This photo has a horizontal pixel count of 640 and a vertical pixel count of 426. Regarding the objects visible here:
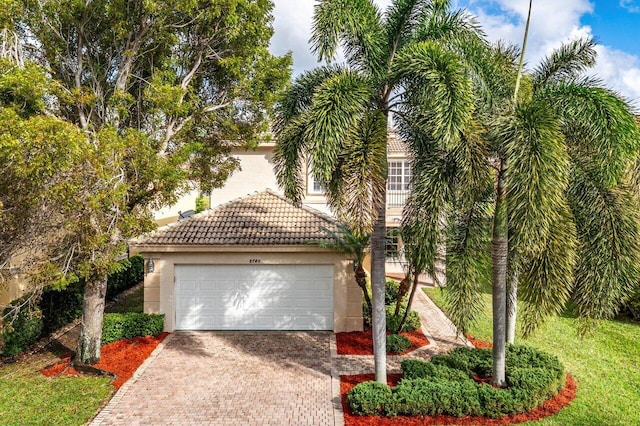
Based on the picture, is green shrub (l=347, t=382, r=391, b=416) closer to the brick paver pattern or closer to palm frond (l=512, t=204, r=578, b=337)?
the brick paver pattern

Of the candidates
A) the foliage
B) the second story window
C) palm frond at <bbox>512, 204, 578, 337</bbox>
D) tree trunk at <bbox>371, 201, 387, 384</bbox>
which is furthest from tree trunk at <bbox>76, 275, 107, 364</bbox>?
the second story window

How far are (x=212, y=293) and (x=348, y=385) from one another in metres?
6.04

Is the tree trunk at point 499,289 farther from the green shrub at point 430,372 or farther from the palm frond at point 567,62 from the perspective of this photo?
the palm frond at point 567,62

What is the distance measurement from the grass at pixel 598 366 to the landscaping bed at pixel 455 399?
15.7 inches

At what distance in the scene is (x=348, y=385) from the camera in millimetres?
10094

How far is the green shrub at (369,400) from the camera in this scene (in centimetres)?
860

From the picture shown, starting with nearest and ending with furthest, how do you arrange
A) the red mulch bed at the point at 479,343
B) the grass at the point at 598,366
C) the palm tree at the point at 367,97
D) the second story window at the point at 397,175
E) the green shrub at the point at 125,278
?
1. the palm tree at the point at 367,97
2. the grass at the point at 598,366
3. the red mulch bed at the point at 479,343
4. the green shrub at the point at 125,278
5. the second story window at the point at 397,175

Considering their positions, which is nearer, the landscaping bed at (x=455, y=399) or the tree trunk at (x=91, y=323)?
the landscaping bed at (x=455, y=399)

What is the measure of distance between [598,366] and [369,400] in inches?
286

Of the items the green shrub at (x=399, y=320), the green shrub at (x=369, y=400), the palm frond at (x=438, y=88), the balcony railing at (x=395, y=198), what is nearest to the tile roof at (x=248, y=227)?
the green shrub at (x=399, y=320)

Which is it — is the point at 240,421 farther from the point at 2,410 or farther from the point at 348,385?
the point at 2,410

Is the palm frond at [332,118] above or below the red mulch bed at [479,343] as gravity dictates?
above

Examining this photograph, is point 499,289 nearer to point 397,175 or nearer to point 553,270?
point 553,270

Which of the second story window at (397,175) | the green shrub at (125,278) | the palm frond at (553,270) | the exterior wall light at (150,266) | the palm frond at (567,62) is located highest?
the palm frond at (567,62)
